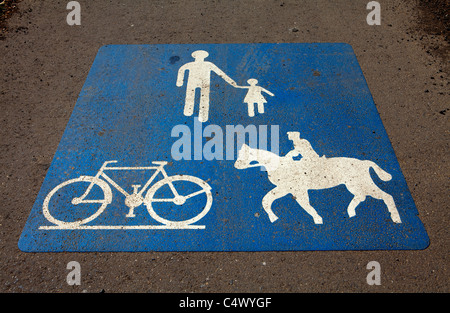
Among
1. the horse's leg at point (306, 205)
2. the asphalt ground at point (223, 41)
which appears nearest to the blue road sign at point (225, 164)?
the horse's leg at point (306, 205)

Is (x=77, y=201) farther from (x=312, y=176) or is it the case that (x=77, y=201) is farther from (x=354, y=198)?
(x=354, y=198)

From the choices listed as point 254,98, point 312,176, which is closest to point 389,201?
point 312,176

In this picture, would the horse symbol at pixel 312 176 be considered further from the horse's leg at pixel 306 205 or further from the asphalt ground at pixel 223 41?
the asphalt ground at pixel 223 41

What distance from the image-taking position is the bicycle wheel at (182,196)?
14.2 ft

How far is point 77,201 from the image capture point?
14.8 ft

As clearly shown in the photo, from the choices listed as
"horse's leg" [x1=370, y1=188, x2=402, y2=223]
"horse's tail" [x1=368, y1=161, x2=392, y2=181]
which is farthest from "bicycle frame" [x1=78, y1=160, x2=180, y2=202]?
"horse's tail" [x1=368, y1=161, x2=392, y2=181]

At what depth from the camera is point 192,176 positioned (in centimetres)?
475

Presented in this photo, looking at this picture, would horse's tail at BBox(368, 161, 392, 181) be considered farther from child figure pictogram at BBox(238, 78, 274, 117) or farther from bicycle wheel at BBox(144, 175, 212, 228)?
bicycle wheel at BBox(144, 175, 212, 228)

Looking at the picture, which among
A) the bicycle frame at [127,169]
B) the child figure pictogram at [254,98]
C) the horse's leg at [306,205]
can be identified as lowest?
the horse's leg at [306,205]

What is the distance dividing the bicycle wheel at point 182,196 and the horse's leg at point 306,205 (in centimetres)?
120

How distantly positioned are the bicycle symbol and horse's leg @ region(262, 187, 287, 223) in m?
0.75

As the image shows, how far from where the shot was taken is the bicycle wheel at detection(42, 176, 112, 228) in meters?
4.36
